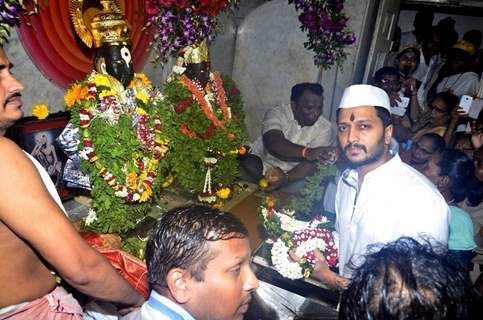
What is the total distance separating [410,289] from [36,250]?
1654 millimetres

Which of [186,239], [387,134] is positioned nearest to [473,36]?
[387,134]

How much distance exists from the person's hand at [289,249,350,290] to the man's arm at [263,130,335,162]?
238 centimetres

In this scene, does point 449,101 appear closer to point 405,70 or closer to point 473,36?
point 405,70

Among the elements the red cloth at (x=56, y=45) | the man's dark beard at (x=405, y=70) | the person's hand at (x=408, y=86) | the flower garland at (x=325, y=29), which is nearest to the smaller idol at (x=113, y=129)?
the red cloth at (x=56, y=45)

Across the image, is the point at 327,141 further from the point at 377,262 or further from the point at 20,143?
the point at 377,262

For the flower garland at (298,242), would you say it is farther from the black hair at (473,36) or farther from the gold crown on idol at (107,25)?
the black hair at (473,36)

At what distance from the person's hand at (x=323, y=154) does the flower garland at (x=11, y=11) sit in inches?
142

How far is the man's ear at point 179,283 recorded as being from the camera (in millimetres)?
1446

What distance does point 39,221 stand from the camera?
1.55 meters

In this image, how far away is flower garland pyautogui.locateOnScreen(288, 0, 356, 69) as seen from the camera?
5.90 m

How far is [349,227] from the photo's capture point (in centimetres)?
291

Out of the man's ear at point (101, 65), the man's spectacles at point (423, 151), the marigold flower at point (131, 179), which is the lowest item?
the marigold flower at point (131, 179)

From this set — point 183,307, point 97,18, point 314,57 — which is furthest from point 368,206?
point 314,57

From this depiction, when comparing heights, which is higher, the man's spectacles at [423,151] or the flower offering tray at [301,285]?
the man's spectacles at [423,151]
